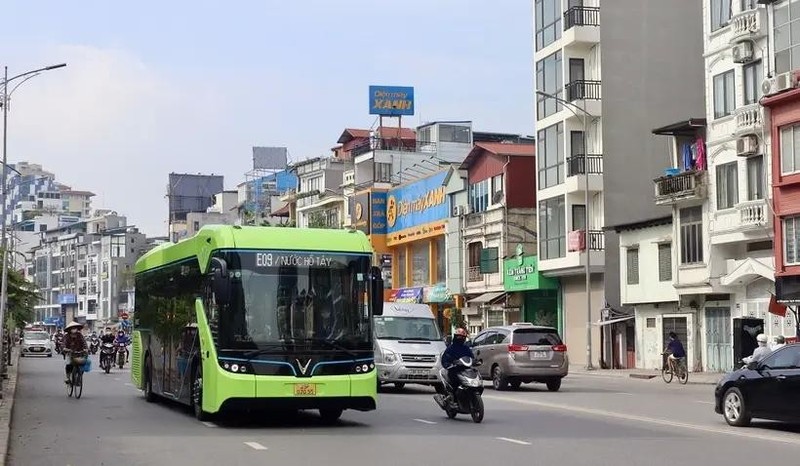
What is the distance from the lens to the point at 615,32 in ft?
175

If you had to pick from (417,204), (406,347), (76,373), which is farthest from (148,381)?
(417,204)

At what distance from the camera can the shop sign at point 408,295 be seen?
72875 millimetres

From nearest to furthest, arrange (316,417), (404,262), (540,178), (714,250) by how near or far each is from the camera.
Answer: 1. (316,417)
2. (714,250)
3. (540,178)
4. (404,262)

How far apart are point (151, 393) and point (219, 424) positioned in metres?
6.12

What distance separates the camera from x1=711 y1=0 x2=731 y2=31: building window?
43062 millimetres

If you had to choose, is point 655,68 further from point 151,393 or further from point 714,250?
point 151,393

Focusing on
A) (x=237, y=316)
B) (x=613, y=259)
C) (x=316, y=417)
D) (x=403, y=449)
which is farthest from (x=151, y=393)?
(x=613, y=259)

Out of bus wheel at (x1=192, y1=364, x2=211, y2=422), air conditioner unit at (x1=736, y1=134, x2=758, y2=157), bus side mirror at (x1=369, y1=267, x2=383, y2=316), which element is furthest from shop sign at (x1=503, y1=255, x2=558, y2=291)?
bus side mirror at (x1=369, y1=267, x2=383, y2=316)

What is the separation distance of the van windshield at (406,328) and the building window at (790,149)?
1466 centimetres

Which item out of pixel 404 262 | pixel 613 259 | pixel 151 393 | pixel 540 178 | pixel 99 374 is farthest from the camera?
pixel 404 262

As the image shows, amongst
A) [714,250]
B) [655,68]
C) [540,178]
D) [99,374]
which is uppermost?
[655,68]

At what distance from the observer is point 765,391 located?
1864 centimetres

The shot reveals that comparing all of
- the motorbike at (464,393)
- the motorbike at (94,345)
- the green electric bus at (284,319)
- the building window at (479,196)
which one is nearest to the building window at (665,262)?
the building window at (479,196)

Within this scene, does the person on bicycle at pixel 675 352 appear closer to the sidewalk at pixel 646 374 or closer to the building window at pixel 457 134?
the sidewalk at pixel 646 374
